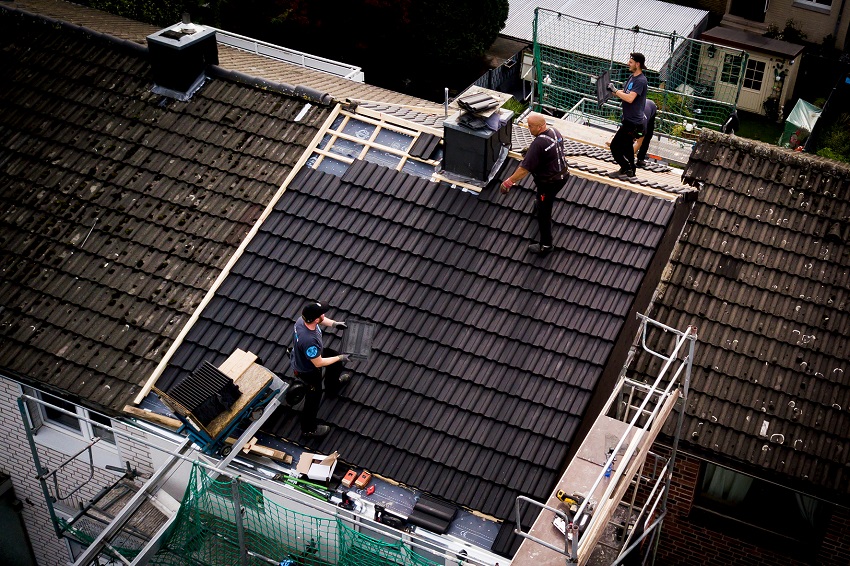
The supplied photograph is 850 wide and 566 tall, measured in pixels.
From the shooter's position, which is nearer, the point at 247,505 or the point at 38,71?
the point at 247,505

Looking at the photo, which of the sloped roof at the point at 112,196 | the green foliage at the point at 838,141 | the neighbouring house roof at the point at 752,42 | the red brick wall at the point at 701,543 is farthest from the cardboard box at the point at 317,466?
the neighbouring house roof at the point at 752,42

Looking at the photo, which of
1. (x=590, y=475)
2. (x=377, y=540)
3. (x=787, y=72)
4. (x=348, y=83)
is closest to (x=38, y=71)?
(x=348, y=83)

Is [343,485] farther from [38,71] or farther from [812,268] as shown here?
[38,71]

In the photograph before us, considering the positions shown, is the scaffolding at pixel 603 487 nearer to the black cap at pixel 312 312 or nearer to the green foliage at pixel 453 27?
the black cap at pixel 312 312

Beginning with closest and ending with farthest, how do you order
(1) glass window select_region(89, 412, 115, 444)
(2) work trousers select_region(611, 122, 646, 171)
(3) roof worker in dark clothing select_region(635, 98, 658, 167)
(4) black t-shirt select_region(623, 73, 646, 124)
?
(1) glass window select_region(89, 412, 115, 444)
(2) work trousers select_region(611, 122, 646, 171)
(4) black t-shirt select_region(623, 73, 646, 124)
(3) roof worker in dark clothing select_region(635, 98, 658, 167)

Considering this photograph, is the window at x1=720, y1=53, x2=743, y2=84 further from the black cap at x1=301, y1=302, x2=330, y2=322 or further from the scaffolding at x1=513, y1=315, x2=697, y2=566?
the black cap at x1=301, y1=302, x2=330, y2=322

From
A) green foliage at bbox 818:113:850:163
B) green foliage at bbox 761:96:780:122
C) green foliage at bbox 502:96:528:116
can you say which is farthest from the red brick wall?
green foliage at bbox 761:96:780:122

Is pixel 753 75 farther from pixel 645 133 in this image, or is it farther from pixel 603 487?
pixel 603 487
